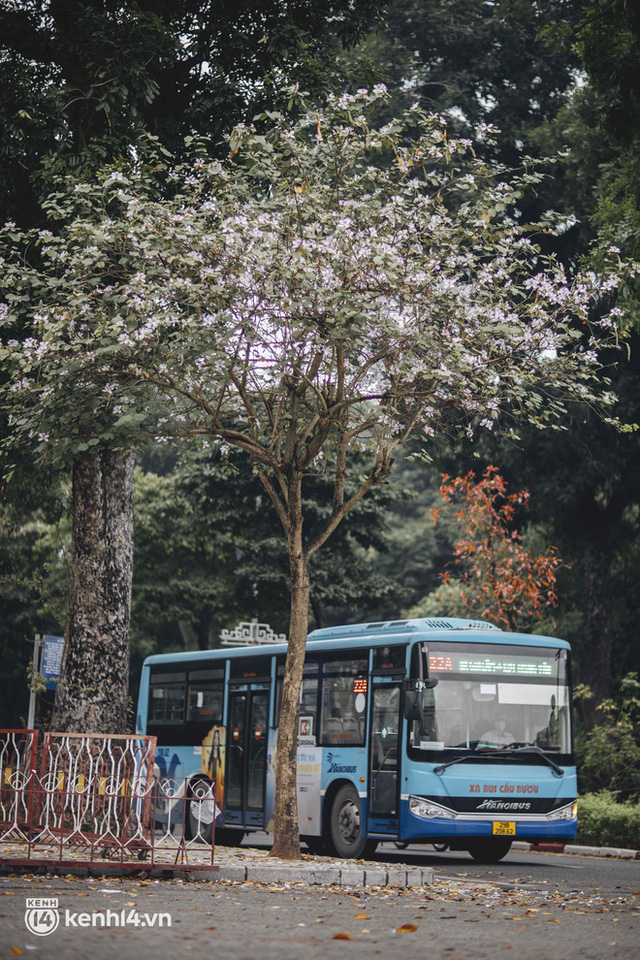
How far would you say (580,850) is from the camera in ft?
68.2

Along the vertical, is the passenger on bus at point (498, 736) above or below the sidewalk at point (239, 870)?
above

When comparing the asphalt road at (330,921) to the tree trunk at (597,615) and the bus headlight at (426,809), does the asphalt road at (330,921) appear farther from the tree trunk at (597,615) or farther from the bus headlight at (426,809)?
the tree trunk at (597,615)

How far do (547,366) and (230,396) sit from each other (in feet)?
12.0

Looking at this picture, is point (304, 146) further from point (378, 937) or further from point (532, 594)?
point (532, 594)

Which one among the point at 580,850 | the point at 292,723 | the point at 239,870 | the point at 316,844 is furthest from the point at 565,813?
the point at 239,870

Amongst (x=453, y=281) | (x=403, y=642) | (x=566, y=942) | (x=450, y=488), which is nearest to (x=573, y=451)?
(x=450, y=488)

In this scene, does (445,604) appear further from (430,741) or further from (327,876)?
(327,876)

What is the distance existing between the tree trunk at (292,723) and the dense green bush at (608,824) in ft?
25.5

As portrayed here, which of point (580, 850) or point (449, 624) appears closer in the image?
point (449, 624)

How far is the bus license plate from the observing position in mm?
16594

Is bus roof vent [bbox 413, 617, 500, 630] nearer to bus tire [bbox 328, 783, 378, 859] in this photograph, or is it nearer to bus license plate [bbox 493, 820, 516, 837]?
bus tire [bbox 328, 783, 378, 859]

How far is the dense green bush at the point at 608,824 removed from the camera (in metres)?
20.8

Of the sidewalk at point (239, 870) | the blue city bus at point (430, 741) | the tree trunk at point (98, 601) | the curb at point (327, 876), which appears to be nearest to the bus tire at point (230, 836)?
the blue city bus at point (430, 741)

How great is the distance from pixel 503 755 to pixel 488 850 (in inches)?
83.4
